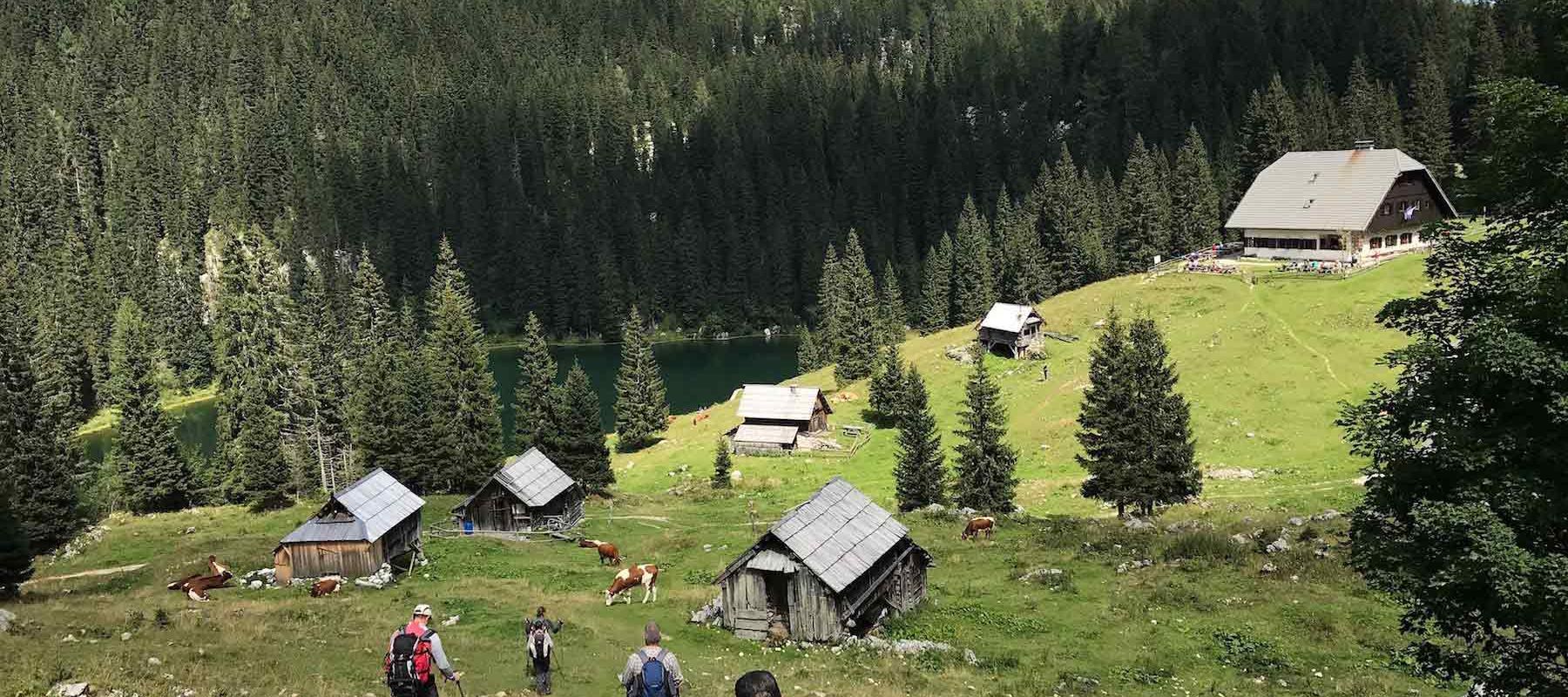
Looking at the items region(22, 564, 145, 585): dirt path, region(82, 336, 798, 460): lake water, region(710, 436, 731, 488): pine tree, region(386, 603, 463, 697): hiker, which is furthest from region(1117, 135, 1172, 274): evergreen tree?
region(386, 603, 463, 697): hiker

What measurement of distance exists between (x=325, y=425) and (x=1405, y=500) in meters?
87.7

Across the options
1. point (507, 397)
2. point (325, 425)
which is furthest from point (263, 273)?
point (507, 397)

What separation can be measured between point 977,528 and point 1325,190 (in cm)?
6884

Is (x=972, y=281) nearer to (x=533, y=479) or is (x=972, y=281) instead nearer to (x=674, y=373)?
(x=674, y=373)

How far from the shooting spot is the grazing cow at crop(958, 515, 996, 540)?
53.6m

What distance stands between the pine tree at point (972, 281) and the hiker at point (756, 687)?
127 meters

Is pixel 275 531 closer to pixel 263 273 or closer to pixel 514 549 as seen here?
pixel 514 549

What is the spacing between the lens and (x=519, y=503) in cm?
6200

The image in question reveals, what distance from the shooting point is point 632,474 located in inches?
3479

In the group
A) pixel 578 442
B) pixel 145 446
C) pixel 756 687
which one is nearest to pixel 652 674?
pixel 756 687

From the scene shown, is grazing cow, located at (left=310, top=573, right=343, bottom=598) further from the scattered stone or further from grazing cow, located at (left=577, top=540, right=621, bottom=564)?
the scattered stone

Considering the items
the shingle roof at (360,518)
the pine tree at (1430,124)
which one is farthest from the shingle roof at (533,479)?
the pine tree at (1430,124)

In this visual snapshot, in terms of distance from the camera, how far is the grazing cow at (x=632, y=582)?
43000 mm

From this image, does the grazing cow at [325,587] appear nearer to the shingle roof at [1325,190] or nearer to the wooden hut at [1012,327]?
the wooden hut at [1012,327]
